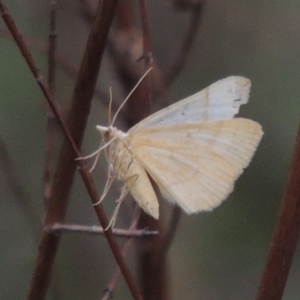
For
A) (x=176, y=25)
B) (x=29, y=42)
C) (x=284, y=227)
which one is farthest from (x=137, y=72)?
(x=176, y=25)

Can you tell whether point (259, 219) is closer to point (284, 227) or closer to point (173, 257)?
point (173, 257)

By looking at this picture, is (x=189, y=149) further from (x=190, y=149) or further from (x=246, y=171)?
(x=246, y=171)

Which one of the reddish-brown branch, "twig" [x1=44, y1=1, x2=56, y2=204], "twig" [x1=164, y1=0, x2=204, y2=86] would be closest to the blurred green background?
"twig" [x1=164, y1=0, x2=204, y2=86]

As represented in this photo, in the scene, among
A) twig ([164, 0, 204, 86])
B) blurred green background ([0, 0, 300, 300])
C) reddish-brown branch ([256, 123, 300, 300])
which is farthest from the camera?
blurred green background ([0, 0, 300, 300])

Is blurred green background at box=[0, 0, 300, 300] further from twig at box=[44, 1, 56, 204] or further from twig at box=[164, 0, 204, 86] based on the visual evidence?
twig at box=[44, 1, 56, 204]

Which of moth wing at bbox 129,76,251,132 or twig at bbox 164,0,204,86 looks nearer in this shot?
moth wing at bbox 129,76,251,132
